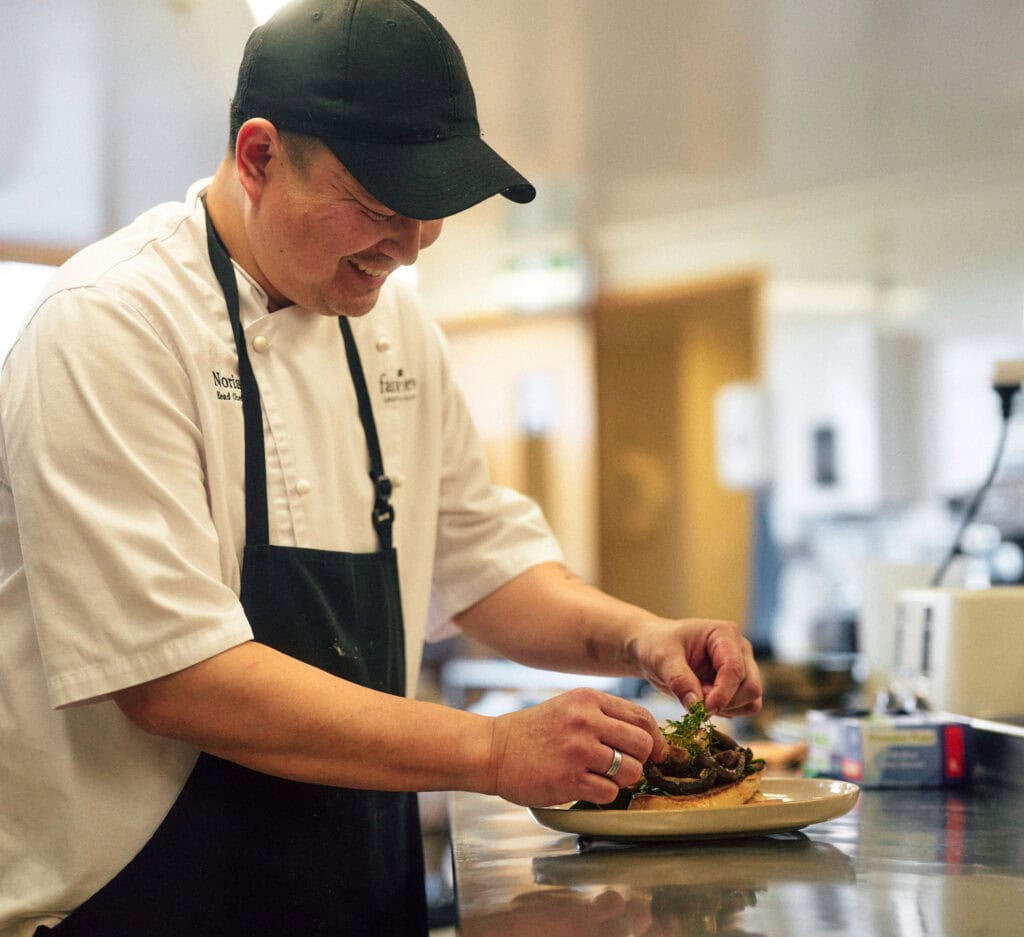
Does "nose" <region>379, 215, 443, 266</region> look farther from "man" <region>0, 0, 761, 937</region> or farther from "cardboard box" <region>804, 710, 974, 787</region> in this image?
"cardboard box" <region>804, 710, 974, 787</region>

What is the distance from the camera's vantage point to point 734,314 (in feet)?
22.6

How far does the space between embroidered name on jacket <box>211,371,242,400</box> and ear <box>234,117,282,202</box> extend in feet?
0.65

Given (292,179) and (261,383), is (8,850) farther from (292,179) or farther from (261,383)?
(292,179)

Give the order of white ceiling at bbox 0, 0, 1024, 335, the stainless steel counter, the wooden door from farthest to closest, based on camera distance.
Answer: the wooden door
white ceiling at bbox 0, 0, 1024, 335
the stainless steel counter

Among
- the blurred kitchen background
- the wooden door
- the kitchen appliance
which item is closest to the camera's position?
the kitchen appliance

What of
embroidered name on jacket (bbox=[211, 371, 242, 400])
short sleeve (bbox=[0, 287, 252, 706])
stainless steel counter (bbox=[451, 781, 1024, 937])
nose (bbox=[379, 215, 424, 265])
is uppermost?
nose (bbox=[379, 215, 424, 265])

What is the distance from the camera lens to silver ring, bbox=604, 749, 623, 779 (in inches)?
48.1

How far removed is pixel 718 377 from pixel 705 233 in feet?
2.49

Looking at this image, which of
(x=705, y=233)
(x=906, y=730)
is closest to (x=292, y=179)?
(x=906, y=730)

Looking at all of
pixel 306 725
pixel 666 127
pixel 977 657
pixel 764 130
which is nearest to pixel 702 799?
pixel 306 725

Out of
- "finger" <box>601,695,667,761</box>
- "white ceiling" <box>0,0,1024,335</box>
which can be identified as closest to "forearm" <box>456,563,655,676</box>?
"finger" <box>601,695,667,761</box>

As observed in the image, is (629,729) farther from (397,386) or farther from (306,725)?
(397,386)

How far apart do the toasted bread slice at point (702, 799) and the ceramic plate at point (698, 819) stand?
2 centimetres

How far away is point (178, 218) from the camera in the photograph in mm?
1518
